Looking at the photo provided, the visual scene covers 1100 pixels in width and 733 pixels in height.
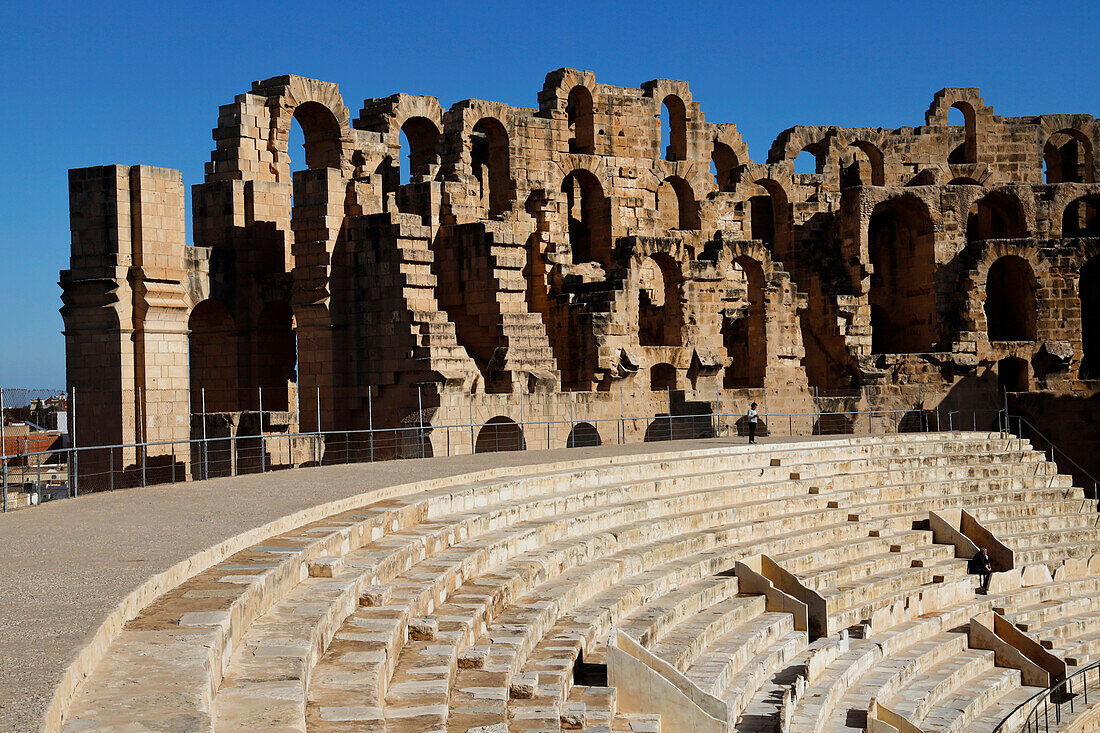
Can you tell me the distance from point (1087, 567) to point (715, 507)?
299 inches

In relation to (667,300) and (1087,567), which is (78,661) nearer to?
(1087,567)

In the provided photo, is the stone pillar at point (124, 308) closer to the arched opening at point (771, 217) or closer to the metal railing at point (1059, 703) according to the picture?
the metal railing at point (1059, 703)

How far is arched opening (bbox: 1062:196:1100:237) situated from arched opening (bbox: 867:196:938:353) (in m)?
5.44

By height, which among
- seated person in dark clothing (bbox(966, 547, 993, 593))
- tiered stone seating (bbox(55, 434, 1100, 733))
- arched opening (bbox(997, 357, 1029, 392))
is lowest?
seated person in dark clothing (bbox(966, 547, 993, 593))

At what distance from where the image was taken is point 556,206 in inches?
1155

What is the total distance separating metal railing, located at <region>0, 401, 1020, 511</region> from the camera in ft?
61.7

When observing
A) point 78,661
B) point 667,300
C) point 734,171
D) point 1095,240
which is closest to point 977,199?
point 1095,240

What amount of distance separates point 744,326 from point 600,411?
28.0 ft

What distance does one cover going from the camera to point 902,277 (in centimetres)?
3534

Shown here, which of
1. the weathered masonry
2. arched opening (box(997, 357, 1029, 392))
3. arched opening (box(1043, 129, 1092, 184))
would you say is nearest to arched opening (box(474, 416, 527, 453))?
the weathered masonry

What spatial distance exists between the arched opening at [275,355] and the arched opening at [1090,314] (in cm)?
2317

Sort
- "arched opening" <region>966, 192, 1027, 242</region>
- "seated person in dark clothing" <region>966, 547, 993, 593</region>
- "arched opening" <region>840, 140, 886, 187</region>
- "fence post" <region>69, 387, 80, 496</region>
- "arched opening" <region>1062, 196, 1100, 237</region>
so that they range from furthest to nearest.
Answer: "arched opening" <region>840, 140, 886, 187</region> < "arched opening" <region>1062, 196, 1100, 237</region> < "arched opening" <region>966, 192, 1027, 242</region> < "seated person in dark clothing" <region>966, 547, 993, 593</region> < "fence post" <region>69, 387, 80, 496</region>

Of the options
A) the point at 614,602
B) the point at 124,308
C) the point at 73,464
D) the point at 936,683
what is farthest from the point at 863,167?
the point at 614,602

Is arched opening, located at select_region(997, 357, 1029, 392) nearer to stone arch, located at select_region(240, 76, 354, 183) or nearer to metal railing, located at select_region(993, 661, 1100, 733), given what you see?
metal railing, located at select_region(993, 661, 1100, 733)
